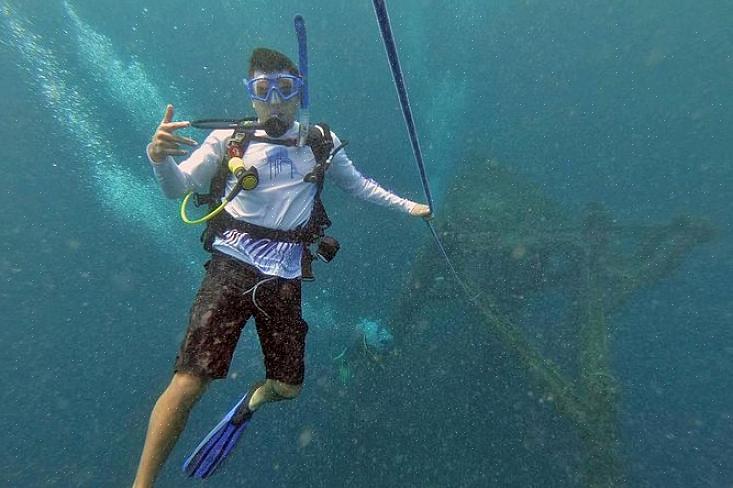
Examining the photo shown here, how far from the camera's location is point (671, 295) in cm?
698

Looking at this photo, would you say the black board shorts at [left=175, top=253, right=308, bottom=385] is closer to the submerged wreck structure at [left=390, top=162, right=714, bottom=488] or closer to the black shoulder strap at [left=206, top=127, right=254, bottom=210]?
the black shoulder strap at [left=206, top=127, right=254, bottom=210]

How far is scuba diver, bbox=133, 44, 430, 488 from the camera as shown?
Result: 2.38 meters

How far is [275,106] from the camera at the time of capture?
267 cm

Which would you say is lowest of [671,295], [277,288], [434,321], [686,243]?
[434,321]

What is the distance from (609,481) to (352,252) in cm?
733

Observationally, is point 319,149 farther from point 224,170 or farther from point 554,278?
point 554,278

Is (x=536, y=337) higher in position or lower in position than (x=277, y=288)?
lower

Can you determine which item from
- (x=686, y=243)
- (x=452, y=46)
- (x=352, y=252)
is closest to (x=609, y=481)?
(x=686, y=243)

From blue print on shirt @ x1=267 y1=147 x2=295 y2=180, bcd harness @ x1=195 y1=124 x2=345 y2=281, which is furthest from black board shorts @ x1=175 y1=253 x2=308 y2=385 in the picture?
blue print on shirt @ x1=267 y1=147 x2=295 y2=180

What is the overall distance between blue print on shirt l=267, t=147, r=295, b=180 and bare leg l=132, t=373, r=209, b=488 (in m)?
1.34

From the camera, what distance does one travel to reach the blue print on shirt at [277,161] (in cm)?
270

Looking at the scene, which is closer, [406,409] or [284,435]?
[406,409]

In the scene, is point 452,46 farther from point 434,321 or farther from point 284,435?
point 284,435

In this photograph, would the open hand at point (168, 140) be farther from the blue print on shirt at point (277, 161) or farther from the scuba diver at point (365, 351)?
the scuba diver at point (365, 351)
